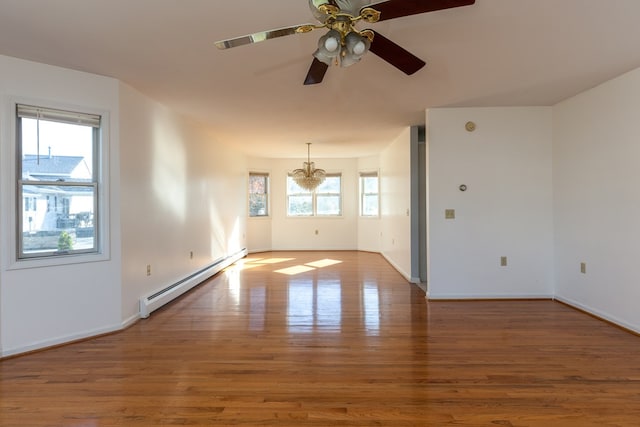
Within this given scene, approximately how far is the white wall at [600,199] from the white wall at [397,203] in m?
1.96

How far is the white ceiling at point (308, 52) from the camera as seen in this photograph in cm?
213

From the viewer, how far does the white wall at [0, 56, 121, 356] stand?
2723mm

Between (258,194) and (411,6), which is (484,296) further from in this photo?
(258,194)

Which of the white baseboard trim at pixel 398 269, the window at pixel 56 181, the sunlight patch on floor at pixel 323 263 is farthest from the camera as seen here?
the sunlight patch on floor at pixel 323 263

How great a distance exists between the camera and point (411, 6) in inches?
66.6

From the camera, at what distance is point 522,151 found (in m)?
4.29

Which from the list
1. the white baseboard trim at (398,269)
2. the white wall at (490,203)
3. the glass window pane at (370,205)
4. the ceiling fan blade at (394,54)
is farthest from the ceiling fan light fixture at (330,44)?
the glass window pane at (370,205)

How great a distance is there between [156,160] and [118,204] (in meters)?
0.90

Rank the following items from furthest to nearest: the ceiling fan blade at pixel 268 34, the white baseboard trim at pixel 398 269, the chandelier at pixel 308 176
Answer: the chandelier at pixel 308 176
the white baseboard trim at pixel 398 269
the ceiling fan blade at pixel 268 34

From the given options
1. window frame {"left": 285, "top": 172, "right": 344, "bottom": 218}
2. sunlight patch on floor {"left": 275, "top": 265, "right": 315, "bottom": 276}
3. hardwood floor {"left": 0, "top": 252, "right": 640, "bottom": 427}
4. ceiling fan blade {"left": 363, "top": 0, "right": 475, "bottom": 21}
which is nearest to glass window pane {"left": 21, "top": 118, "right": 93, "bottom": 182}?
hardwood floor {"left": 0, "top": 252, "right": 640, "bottom": 427}

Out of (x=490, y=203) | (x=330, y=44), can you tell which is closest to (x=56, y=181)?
(x=330, y=44)

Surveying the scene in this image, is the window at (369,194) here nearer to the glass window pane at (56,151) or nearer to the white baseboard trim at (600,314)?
the white baseboard trim at (600,314)

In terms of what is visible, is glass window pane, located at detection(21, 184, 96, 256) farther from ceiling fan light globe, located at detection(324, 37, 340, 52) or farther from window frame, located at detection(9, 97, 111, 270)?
ceiling fan light globe, located at detection(324, 37, 340, 52)

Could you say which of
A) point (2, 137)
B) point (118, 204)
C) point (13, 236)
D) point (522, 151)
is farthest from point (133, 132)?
point (522, 151)
